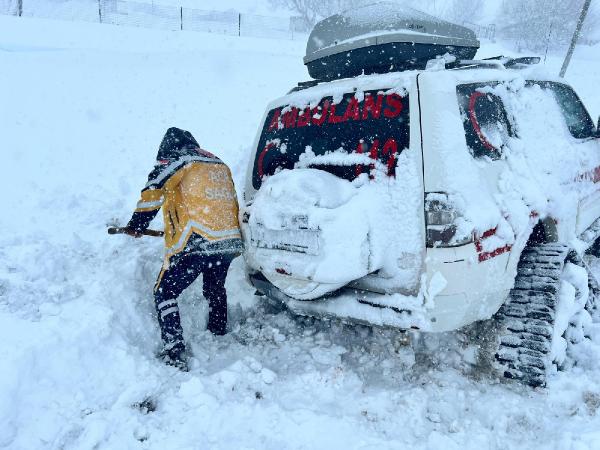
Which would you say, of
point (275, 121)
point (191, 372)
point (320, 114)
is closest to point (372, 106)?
point (320, 114)

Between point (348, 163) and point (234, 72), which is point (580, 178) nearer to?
point (348, 163)

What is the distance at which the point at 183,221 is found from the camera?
356 cm

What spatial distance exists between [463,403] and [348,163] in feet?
5.65

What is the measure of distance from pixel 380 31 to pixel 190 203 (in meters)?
2.11

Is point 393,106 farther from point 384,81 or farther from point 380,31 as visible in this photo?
point 380,31

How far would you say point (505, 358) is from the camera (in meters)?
2.97

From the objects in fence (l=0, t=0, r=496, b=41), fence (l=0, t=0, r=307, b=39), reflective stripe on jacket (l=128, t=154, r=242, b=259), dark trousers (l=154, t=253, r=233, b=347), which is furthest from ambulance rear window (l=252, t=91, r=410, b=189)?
fence (l=0, t=0, r=307, b=39)

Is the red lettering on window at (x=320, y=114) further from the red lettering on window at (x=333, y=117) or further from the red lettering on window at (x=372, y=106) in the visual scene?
the red lettering on window at (x=372, y=106)

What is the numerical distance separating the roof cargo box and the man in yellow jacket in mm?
1430

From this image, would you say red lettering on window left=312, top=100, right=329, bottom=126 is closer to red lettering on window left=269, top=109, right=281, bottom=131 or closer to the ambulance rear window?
the ambulance rear window

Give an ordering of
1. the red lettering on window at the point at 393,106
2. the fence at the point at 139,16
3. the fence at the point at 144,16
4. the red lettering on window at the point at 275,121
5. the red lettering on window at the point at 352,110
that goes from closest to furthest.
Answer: the red lettering on window at the point at 393,106 → the red lettering on window at the point at 352,110 → the red lettering on window at the point at 275,121 → the fence at the point at 139,16 → the fence at the point at 144,16

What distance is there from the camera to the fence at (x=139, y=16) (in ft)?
71.9

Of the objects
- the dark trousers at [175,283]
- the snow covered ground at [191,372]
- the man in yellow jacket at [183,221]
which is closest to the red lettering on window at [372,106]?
the man in yellow jacket at [183,221]

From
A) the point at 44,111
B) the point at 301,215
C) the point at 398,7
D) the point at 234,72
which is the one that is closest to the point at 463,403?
the point at 301,215
